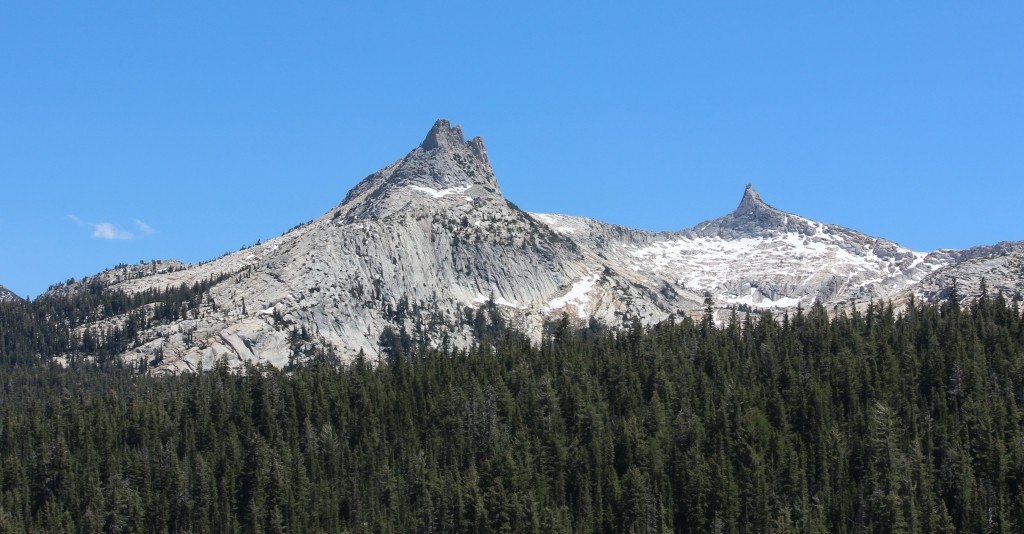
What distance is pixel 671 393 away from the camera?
190 meters

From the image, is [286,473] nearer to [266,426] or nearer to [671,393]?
[266,426]

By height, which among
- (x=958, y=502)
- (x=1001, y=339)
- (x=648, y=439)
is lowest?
(x=958, y=502)

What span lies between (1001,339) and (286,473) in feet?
383

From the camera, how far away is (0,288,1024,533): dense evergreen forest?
15162 cm

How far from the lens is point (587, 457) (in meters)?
171

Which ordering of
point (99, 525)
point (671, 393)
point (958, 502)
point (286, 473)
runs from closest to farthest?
point (958, 502) → point (99, 525) → point (286, 473) → point (671, 393)

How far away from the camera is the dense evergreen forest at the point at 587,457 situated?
151625 mm

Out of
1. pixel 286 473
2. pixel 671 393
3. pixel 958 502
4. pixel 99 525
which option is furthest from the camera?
pixel 671 393

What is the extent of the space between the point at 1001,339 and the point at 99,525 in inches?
5592

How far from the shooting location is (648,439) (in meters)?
173

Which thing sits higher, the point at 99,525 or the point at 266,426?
the point at 266,426

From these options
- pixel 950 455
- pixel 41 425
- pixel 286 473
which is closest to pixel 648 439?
pixel 950 455

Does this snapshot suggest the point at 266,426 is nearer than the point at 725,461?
No

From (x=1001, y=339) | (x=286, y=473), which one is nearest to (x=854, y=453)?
(x=1001, y=339)
